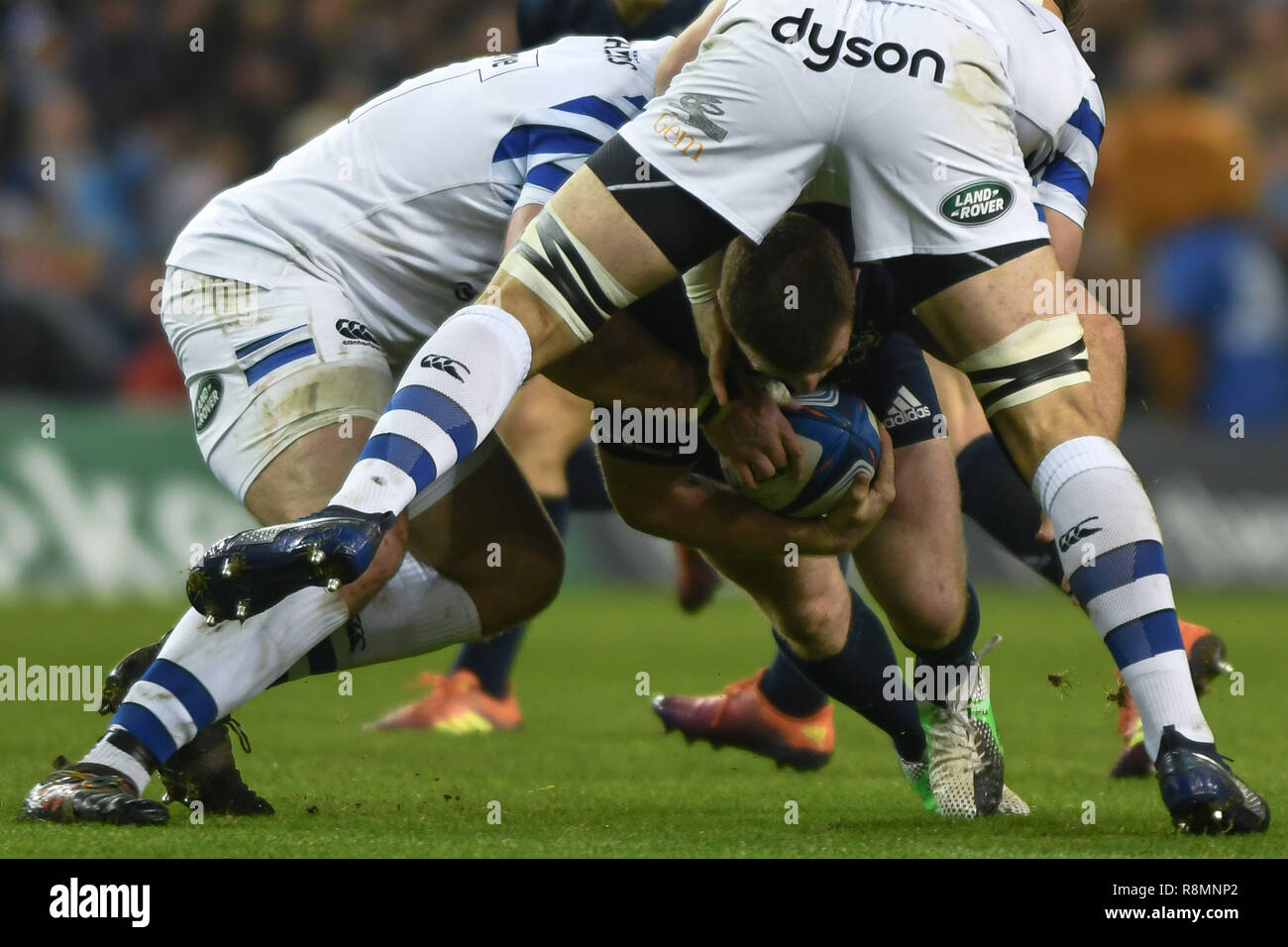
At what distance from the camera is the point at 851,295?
348 centimetres

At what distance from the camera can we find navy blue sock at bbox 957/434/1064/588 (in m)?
4.63

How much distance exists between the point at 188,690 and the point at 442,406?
777 mm

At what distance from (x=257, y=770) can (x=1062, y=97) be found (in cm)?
237

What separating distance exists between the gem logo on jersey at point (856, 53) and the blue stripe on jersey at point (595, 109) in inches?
23.4

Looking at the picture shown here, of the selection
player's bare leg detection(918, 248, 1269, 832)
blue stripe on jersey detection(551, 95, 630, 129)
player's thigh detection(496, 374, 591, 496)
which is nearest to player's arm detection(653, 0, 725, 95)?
blue stripe on jersey detection(551, 95, 630, 129)

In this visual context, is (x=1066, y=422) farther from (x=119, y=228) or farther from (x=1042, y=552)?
(x=119, y=228)

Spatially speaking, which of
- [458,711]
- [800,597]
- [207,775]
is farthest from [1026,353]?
[458,711]

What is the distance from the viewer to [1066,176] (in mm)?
4004

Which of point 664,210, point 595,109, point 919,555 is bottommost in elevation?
point 919,555

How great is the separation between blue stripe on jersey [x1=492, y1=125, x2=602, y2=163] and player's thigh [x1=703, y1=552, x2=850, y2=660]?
0.90m

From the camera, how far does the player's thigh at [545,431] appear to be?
566 centimetres

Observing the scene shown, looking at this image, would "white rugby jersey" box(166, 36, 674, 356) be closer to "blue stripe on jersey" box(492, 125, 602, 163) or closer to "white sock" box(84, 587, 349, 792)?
"blue stripe on jersey" box(492, 125, 602, 163)

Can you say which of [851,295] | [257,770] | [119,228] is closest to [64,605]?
[119,228]

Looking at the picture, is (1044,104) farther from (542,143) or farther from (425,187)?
(425,187)
